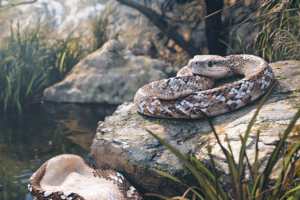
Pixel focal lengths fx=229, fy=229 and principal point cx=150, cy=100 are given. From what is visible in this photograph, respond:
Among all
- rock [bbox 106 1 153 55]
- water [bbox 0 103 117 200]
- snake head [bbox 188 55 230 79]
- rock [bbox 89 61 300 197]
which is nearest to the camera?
rock [bbox 89 61 300 197]

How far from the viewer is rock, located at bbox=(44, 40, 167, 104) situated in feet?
17.0

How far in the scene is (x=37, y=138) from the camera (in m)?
2.97

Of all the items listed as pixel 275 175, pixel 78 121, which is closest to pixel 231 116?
pixel 275 175

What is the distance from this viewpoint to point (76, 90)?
17.2ft

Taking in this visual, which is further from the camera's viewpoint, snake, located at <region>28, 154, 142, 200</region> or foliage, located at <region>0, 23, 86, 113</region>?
foliage, located at <region>0, 23, 86, 113</region>

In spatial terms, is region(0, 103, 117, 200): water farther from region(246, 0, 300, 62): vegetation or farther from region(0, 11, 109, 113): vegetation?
region(246, 0, 300, 62): vegetation

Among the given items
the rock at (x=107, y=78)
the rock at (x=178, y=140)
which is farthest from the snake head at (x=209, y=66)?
the rock at (x=107, y=78)

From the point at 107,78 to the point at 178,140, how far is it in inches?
153

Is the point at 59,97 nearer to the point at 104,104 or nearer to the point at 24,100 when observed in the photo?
the point at 24,100

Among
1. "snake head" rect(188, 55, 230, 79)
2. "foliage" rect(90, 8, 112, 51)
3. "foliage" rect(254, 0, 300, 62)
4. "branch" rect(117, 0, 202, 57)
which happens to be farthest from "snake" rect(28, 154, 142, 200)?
"foliage" rect(90, 8, 112, 51)

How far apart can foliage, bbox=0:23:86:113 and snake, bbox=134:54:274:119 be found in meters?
3.24

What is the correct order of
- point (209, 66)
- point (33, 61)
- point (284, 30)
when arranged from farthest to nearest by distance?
point (33, 61)
point (284, 30)
point (209, 66)

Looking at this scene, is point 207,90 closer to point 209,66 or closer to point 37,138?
point 209,66

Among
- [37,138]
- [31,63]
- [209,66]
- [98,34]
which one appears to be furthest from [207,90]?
[98,34]
